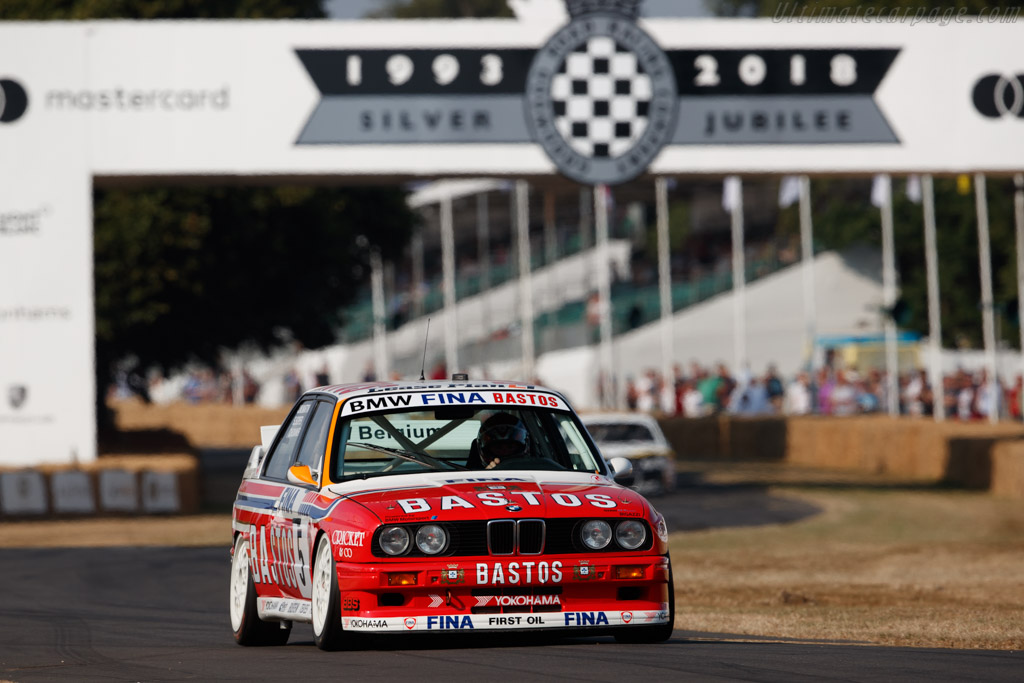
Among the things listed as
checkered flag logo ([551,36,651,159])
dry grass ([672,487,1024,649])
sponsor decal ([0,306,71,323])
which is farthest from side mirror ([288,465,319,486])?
sponsor decal ([0,306,71,323])

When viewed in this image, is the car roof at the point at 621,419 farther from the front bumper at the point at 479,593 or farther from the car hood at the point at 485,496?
the front bumper at the point at 479,593

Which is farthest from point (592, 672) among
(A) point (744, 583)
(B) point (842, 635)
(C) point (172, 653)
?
(A) point (744, 583)

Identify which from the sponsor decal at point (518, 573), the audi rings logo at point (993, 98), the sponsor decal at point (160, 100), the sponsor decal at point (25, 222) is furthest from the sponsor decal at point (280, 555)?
the audi rings logo at point (993, 98)

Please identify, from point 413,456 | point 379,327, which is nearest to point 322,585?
point 413,456

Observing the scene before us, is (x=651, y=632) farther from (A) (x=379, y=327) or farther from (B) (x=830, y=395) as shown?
(A) (x=379, y=327)

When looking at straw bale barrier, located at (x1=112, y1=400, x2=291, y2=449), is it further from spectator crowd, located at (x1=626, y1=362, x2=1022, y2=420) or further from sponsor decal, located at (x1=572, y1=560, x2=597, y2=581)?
sponsor decal, located at (x1=572, y1=560, x2=597, y2=581)

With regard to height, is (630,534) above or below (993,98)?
below

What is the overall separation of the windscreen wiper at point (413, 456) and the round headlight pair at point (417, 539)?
959mm

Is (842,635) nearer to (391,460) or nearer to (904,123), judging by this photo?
(391,460)

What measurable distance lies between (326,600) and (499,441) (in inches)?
52.3

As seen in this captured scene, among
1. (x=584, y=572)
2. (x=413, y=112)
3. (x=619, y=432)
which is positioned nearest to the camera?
(x=584, y=572)

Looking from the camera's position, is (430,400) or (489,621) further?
(430,400)

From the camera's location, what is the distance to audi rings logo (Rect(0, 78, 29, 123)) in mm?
24375

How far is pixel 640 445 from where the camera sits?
2747 centimetres
